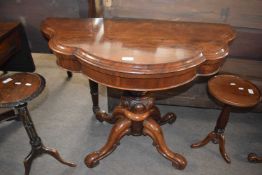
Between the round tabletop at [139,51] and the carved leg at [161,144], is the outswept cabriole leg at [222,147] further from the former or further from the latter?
the round tabletop at [139,51]

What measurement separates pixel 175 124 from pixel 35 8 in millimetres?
1744

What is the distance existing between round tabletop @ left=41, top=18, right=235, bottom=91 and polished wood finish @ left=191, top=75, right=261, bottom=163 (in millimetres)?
339

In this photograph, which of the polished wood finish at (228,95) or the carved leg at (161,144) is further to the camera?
the carved leg at (161,144)

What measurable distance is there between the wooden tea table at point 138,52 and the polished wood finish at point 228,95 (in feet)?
1.11

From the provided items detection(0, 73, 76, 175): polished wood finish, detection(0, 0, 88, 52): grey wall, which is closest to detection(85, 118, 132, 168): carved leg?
detection(0, 73, 76, 175): polished wood finish

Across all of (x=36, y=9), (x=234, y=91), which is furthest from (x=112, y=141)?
(x=36, y=9)

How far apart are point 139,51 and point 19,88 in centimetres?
71

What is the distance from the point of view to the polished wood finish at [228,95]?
1.34 m

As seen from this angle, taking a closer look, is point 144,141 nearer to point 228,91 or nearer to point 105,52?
point 228,91

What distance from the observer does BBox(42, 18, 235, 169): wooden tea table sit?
0.95 metres

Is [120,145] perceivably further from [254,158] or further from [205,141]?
[254,158]

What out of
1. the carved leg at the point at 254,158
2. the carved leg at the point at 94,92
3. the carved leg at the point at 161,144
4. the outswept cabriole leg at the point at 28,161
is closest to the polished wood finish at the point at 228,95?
the carved leg at the point at 254,158

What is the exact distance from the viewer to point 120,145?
5.74ft

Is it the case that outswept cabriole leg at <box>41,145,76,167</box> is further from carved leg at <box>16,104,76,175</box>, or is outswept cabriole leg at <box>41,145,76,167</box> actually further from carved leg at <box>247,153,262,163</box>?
carved leg at <box>247,153,262,163</box>
